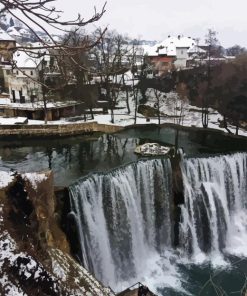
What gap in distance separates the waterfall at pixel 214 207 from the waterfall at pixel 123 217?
1249mm

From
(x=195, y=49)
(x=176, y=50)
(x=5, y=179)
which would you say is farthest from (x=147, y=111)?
(x=195, y=49)

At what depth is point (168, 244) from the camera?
64.6ft

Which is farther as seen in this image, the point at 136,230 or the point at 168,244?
the point at 168,244

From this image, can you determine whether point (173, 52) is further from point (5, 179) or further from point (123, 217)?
point (5, 179)

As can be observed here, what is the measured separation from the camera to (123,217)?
58.7ft

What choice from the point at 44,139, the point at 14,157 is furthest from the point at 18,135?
the point at 14,157

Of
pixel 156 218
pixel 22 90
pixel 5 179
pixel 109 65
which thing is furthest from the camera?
pixel 22 90

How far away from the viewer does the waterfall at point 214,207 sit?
2002 centimetres

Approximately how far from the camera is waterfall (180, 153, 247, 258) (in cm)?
2002

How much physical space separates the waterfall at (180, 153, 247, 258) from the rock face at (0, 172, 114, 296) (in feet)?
27.5

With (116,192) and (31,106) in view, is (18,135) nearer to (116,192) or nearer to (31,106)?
(31,106)

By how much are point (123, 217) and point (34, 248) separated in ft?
24.8

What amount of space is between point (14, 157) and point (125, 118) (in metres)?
13.9

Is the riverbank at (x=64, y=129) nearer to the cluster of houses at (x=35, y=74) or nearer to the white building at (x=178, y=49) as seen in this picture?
the cluster of houses at (x=35, y=74)
